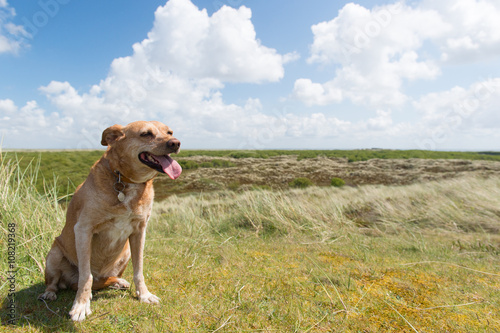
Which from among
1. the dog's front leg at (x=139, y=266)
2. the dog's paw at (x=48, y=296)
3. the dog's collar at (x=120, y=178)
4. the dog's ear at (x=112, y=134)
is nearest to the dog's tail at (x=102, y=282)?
the dog's paw at (x=48, y=296)

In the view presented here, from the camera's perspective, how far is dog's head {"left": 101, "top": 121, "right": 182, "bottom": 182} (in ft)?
7.90

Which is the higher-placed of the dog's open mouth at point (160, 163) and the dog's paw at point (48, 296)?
the dog's open mouth at point (160, 163)

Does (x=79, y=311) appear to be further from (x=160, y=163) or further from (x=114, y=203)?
(x=160, y=163)

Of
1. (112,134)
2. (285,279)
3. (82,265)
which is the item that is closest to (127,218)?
(82,265)

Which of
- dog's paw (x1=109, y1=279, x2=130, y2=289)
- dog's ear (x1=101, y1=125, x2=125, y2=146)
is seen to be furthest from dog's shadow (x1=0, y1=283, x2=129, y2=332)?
dog's ear (x1=101, y1=125, x2=125, y2=146)

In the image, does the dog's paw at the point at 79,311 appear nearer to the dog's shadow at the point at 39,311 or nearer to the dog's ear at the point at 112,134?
the dog's shadow at the point at 39,311

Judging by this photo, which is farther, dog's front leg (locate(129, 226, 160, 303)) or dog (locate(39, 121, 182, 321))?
dog's front leg (locate(129, 226, 160, 303))

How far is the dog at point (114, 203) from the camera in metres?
2.41

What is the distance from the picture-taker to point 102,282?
2.91 m

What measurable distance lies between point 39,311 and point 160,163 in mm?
→ 1848

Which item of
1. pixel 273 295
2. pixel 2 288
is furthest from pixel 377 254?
pixel 2 288

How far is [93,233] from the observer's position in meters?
2.51

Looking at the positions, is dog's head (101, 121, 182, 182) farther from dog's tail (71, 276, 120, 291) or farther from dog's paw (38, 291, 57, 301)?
dog's paw (38, 291, 57, 301)

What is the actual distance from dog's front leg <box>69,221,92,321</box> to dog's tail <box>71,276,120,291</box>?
0.42m
